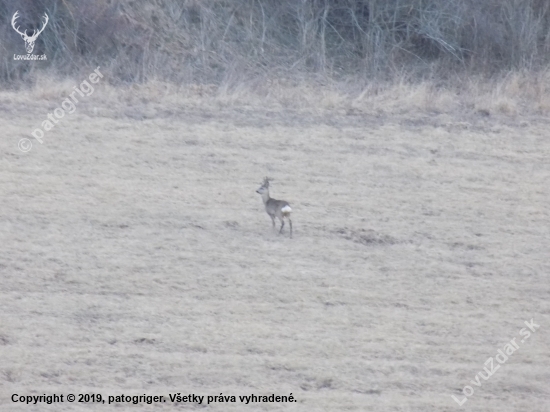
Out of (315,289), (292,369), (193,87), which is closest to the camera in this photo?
(292,369)

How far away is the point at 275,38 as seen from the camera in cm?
1590

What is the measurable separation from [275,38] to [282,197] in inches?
215

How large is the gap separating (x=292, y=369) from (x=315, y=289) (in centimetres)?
139

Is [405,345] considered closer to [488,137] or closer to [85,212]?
[85,212]

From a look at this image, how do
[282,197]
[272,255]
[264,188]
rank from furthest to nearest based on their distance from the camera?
[282,197] < [264,188] < [272,255]

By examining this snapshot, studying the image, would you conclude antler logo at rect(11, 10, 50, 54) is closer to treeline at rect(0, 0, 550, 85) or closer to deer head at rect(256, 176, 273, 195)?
treeline at rect(0, 0, 550, 85)

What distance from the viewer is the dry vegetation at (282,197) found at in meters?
7.93

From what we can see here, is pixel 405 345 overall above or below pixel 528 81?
below

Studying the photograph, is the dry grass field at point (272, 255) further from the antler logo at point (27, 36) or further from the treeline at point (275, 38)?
the antler logo at point (27, 36)

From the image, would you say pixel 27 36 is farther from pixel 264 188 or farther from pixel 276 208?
pixel 276 208

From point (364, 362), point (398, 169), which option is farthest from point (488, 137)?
point (364, 362)

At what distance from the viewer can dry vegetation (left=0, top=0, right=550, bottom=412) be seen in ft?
26.0

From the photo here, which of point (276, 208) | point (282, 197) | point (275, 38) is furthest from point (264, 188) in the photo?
point (275, 38)

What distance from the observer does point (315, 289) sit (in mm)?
9078
